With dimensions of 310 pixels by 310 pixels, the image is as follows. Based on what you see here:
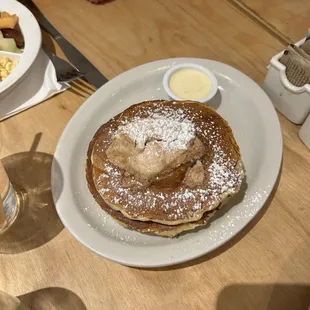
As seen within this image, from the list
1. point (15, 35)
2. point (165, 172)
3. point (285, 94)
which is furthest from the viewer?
point (15, 35)

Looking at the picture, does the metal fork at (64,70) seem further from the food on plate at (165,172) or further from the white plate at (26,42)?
the food on plate at (165,172)

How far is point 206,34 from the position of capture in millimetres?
1574

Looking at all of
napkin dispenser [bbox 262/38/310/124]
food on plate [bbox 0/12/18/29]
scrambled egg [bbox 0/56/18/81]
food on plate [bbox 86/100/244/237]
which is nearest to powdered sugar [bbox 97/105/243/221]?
food on plate [bbox 86/100/244/237]

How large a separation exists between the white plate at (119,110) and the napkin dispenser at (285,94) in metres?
0.06

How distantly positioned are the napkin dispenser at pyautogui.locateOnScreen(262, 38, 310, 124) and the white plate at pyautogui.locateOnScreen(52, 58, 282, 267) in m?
0.06

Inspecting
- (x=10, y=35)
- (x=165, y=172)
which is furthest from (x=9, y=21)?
(x=165, y=172)

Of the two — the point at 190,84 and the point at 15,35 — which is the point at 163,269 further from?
the point at 15,35

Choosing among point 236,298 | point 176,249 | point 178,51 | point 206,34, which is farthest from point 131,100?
point 236,298

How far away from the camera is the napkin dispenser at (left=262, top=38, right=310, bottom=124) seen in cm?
124

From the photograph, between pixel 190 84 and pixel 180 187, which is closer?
pixel 180 187

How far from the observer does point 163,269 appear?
105 centimetres

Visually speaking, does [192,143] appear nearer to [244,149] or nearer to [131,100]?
[244,149]

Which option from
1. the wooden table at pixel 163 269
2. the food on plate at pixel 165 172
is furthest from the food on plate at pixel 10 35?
the food on plate at pixel 165 172

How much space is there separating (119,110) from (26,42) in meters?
0.40
